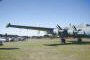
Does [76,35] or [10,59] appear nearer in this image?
[10,59]

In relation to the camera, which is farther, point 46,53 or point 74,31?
point 74,31

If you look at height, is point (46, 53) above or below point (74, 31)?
below

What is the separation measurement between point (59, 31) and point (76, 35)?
343cm

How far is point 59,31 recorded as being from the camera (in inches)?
1378

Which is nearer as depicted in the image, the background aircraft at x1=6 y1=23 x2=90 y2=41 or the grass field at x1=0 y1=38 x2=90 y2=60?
the grass field at x1=0 y1=38 x2=90 y2=60

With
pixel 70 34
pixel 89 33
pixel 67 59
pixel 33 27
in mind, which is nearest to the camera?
pixel 67 59

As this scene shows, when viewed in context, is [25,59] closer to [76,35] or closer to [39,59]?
[39,59]

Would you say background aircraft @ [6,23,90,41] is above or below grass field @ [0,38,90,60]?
above

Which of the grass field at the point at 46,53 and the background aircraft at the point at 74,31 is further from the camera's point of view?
the background aircraft at the point at 74,31

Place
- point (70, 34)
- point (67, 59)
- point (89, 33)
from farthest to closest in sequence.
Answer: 1. point (70, 34)
2. point (89, 33)
3. point (67, 59)

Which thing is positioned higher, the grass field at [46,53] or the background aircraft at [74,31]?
the background aircraft at [74,31]

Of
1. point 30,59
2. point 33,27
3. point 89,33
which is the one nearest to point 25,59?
point 30,59

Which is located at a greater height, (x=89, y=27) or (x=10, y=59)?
(x=89, y=27)

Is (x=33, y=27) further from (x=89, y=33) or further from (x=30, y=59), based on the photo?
(x=30, y=59)
